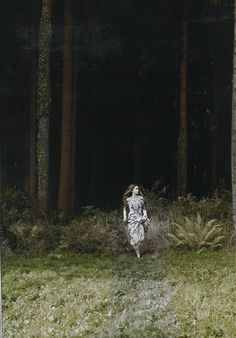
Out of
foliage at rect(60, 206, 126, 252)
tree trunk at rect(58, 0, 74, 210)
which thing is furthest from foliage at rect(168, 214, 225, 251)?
tree trunk at rect(58, 0, 74, 210)

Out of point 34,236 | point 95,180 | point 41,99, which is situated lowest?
point 34,236

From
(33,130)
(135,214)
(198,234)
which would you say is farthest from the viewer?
(33,130)

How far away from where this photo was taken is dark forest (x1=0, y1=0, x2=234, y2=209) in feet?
12.6

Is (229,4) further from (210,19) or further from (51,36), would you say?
(51,36)

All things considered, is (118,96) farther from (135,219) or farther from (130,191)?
(135,219)

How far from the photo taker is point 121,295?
377 cm

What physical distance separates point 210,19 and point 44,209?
1434 millimetres

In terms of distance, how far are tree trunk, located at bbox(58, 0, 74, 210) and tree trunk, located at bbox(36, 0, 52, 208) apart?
0.09 meters

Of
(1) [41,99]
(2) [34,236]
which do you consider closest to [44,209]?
(2) [34,236]

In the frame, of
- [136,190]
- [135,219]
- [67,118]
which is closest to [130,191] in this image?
[136,190]

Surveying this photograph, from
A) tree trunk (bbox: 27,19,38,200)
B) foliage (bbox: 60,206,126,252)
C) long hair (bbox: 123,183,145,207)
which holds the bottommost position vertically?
foliage (bbox: 60,206,126,252)

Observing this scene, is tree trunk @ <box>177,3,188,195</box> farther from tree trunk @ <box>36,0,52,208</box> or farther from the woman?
tree trunk @ <box>36,0,52,208</box>

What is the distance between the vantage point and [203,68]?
12.6 ft

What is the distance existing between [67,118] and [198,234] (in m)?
0.99
